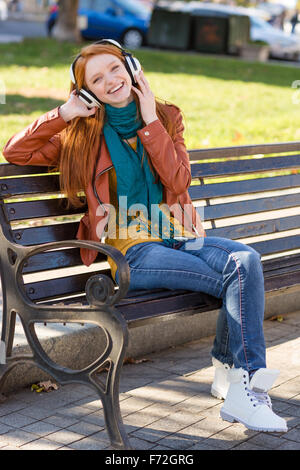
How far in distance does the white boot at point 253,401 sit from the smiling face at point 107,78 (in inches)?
52.3

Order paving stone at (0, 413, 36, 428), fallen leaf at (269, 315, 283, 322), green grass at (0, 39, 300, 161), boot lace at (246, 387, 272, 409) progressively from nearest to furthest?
1. boot lace at (246, 387, 272, 409)
2. paving stone at (0, 413, 36, 428)
3. fallen leaf at (269, 315, 283, 322)
4. green grass at (0, 39, 300, 161)

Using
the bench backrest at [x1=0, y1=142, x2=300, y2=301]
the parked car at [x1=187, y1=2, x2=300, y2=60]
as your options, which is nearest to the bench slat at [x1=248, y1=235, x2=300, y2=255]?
the bench backrest at [x1=0, y1=142, x2=300, y2=301]

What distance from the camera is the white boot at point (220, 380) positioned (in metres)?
3.88

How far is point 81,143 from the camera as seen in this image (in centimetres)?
382

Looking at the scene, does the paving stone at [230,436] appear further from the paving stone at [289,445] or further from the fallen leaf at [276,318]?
the fallen leaf at [276,318]

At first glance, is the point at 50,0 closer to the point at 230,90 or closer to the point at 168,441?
the point at 230,90

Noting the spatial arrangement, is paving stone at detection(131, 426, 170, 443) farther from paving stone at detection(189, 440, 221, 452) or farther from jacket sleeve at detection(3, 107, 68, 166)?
jacket sleeve at detection(3, 107, 68, 166)

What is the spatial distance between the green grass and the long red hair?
189 inches

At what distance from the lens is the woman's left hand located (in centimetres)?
380

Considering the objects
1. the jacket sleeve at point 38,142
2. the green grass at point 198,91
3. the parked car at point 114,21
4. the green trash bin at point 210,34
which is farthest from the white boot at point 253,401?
the green trash bin at point 210,34

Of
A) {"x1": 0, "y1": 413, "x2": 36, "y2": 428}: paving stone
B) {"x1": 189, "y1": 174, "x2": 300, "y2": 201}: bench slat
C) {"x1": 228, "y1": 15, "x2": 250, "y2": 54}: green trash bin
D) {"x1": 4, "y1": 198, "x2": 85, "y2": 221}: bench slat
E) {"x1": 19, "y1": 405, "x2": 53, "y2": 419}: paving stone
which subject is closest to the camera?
{"x1": 0, "y1": 413, "x2": 36, "y2": 428}: paving stone

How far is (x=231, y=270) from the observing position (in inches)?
142

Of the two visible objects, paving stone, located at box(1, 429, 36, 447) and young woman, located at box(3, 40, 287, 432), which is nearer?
paving stone, located at box(1, 429, 36, 447)
